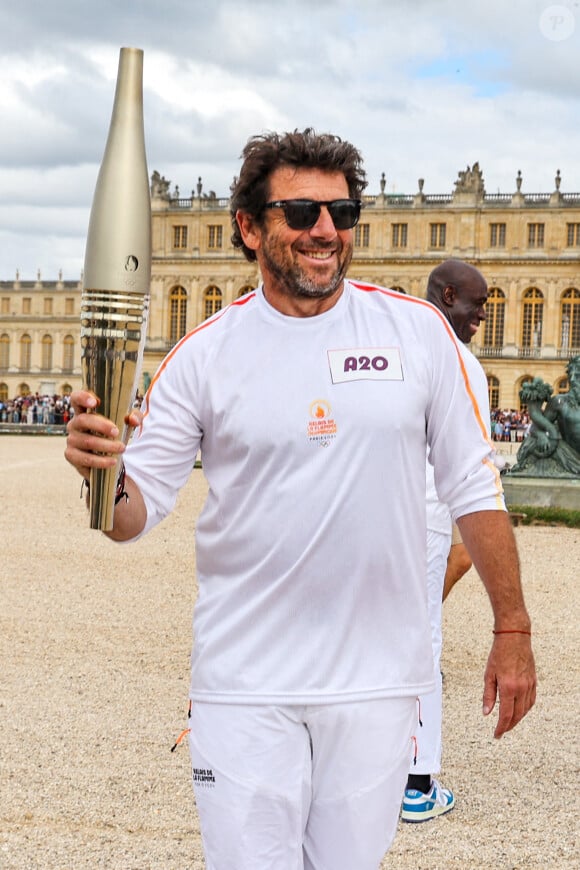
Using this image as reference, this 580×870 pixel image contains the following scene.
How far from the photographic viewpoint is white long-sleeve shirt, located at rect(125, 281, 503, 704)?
74.4 inches

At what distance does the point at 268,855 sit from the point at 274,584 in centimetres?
44

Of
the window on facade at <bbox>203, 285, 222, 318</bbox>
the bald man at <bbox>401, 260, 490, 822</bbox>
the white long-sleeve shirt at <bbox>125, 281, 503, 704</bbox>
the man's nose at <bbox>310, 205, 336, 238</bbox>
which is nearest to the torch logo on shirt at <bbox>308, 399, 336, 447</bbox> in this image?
the white long-sleeve shirt at <bbox>125, 281, 503, 704</bbox>

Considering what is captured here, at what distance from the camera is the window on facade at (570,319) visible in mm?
50219

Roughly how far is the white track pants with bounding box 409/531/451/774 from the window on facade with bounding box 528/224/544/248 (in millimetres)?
49493

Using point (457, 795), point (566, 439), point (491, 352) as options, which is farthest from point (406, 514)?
point (491, 352)

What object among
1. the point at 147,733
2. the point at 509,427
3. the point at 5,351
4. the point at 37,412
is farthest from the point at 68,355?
the point at 147,733

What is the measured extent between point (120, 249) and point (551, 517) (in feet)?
35.9

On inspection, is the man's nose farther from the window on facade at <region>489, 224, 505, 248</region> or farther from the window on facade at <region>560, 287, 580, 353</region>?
the window on facade at <region>489, 224, 505, 248</region>

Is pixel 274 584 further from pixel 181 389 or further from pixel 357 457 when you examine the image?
pixel 181 389

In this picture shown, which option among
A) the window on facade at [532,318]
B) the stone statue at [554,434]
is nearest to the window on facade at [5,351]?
the window on facade at [532,318]

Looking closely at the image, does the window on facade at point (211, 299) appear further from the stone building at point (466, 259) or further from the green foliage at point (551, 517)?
the green foliage at point (551, 517)

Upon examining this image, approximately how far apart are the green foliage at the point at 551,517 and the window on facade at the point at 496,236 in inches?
1599

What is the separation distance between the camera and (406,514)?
6.39ft

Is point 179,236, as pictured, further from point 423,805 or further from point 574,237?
point 423,805
